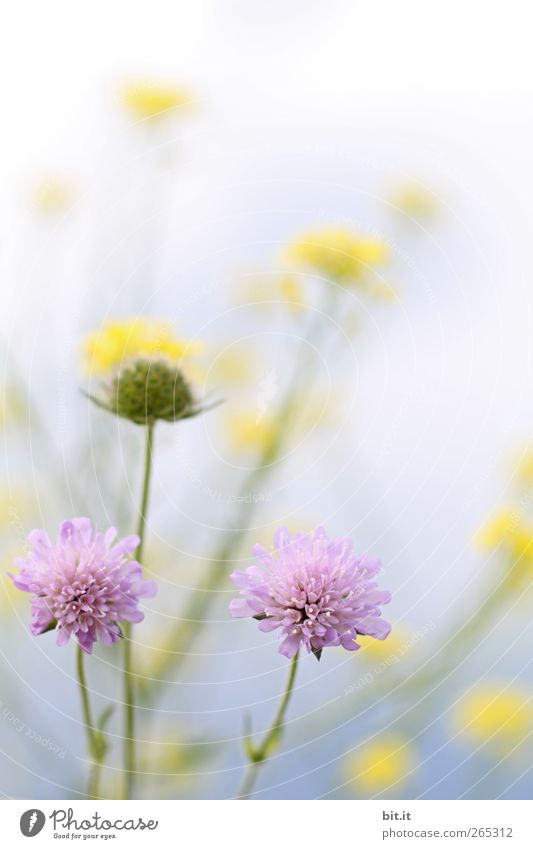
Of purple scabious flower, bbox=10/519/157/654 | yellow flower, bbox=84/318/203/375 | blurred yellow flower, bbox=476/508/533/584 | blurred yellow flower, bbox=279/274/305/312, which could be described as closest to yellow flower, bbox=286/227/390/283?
blurred yellow flower, bbox=279/274/305/312

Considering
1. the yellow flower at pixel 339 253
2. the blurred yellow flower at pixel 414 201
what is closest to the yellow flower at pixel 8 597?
the yellow flower at pixel 339 253

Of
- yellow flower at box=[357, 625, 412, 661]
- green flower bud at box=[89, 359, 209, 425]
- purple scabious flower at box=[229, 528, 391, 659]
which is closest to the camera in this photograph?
purple scabious flower at box=[229, 528, 391, 659]

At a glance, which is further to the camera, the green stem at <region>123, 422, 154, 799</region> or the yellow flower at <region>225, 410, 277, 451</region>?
the yellow flower at <region>225, 410, 277, 451</region>

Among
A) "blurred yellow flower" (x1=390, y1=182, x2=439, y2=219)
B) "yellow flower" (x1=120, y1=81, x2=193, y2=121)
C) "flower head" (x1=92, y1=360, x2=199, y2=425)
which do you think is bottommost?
"flower head" (x1=92, y1=360, x2=199, y2=425)

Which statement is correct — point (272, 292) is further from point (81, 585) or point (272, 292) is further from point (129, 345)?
point (81, 585)

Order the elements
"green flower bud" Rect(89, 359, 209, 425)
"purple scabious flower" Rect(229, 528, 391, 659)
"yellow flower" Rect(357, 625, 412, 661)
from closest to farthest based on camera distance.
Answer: "purple scabious flower" Rect(229, 528, 391, 659)
"green flower bud" Rect(89, 359, 209, 425)
"yellow flower" Rect(357, 625, 412, 661)

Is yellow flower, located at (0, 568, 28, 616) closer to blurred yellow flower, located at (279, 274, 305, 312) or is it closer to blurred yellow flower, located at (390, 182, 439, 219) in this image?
blurred yellow flower, located at (279, 274, 305, 312)
